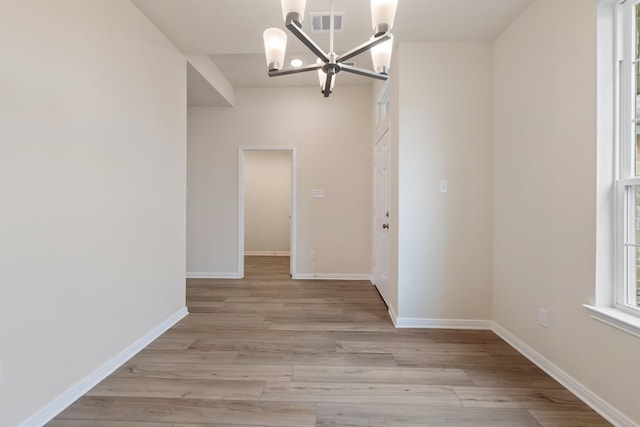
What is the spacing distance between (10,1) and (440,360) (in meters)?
3.18

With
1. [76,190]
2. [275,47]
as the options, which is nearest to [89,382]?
[76,190]

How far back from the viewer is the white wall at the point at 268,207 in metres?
6.43

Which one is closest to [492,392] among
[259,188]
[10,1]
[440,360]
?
[440,360]

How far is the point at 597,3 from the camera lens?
1609mm

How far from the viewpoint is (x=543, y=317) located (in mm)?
2025

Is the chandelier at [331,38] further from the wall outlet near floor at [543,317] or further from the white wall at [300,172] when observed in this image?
the white wall at [300,172]

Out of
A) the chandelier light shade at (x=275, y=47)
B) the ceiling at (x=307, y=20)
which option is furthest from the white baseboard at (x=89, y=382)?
the ceiling at (x=307, y=20)

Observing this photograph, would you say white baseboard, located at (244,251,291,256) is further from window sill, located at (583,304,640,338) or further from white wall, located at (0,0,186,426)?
window sill, located at (583,304,640,338)

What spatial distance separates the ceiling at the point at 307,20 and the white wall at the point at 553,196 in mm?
297

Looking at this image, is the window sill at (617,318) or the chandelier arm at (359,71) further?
the chandelier arm at (359,71)

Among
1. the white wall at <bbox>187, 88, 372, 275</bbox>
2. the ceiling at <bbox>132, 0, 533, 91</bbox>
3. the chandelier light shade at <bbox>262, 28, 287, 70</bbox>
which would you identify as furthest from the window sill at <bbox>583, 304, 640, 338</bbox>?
the white wall at <bbox>187, 88, 372, 275</bbox>

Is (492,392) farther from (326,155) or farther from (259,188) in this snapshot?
(259,188)

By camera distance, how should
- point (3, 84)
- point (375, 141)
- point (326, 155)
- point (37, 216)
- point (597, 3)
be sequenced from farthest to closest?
point (326, 155) → point (375, 141) → point (597, 3) → point (37, 216) → point (3, 84)

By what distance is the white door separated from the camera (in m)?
3.31
